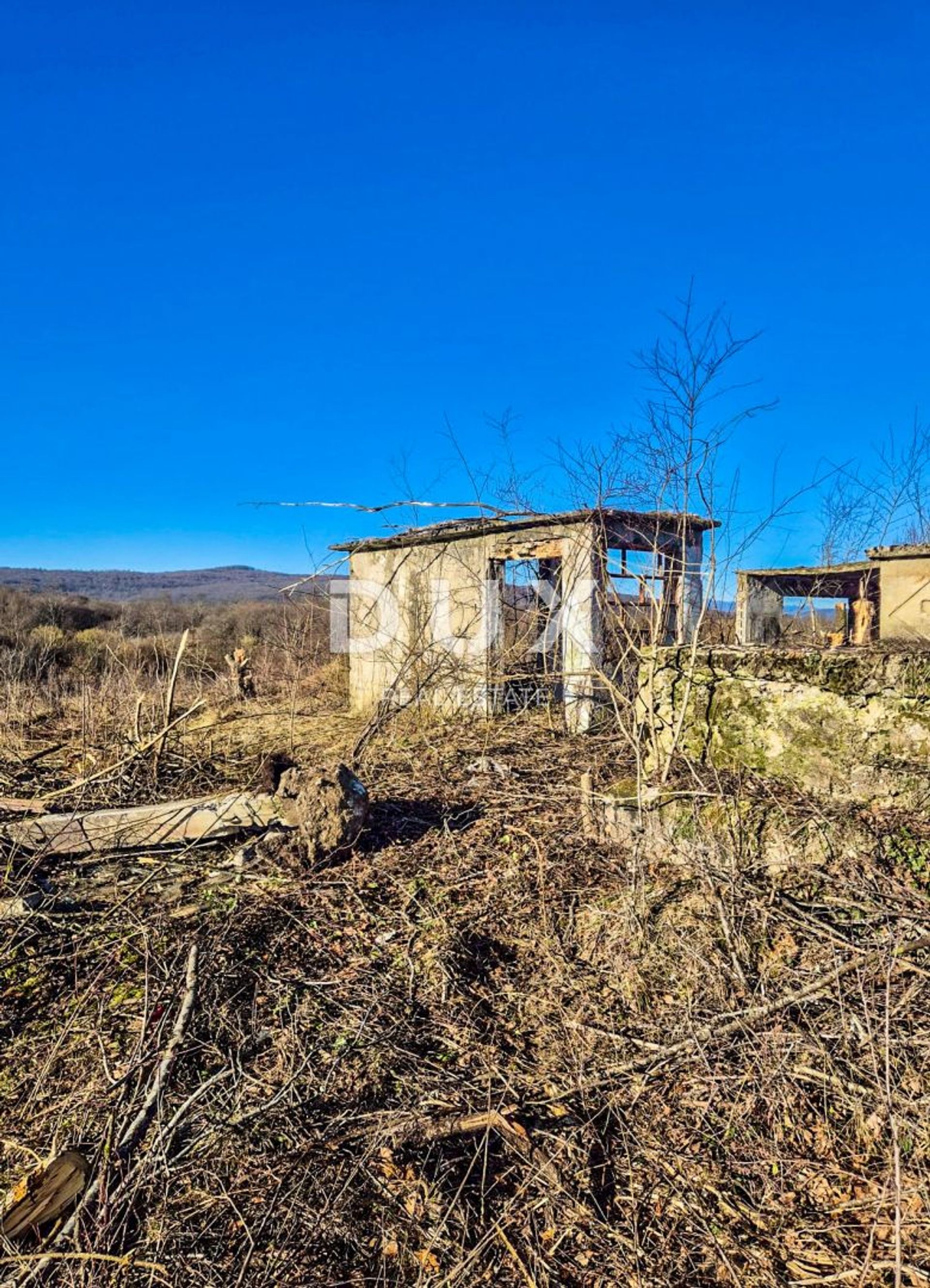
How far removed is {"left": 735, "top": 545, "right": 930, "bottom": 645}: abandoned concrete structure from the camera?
35.7ft

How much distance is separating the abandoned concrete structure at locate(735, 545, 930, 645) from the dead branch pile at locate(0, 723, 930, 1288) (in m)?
8.05

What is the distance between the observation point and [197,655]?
50.1 ft

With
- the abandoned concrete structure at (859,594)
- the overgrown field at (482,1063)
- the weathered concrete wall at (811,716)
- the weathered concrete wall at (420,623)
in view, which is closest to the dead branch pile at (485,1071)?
the overgrown field at (482,1063)

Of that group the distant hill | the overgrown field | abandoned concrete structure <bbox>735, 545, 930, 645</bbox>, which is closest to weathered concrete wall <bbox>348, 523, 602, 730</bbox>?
the overgrown field

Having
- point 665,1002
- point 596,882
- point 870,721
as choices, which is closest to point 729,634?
point 870,721

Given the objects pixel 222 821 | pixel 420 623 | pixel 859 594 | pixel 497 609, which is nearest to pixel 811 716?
pixel 222 821

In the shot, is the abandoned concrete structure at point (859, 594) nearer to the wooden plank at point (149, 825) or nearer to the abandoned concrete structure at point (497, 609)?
the abandoned concrete structure at point (497, 609)

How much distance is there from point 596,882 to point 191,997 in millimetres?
2265

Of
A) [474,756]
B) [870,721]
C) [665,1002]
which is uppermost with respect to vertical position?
[870,721]

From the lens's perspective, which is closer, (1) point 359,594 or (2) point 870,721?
(2) point 870,721

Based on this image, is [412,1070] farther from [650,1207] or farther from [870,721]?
[870,721]

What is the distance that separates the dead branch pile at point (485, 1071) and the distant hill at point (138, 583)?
40254mm

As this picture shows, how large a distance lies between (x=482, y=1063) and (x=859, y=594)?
1420cm

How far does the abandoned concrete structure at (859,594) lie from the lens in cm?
1088
